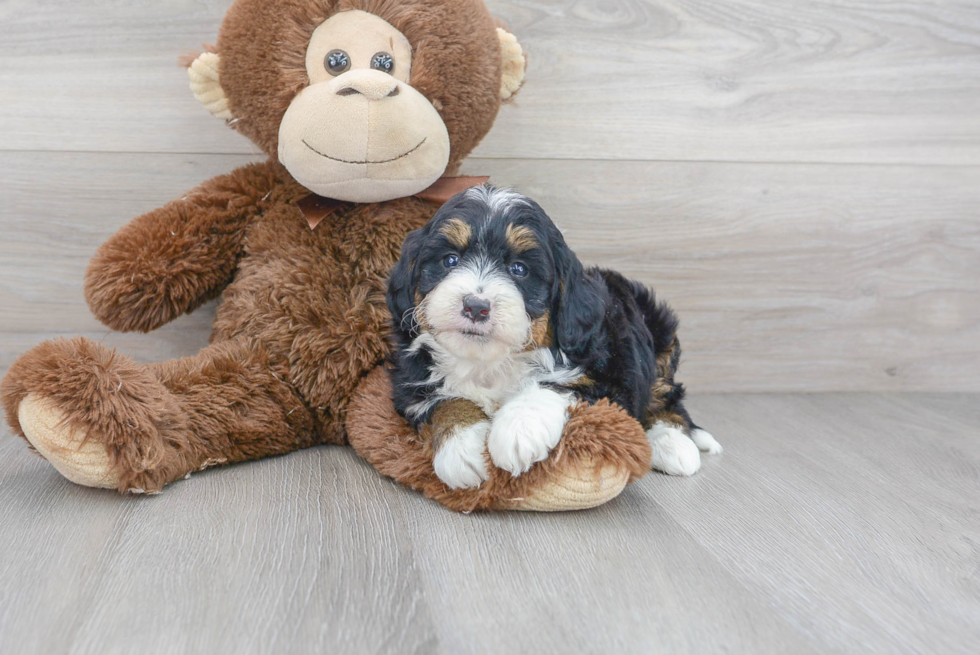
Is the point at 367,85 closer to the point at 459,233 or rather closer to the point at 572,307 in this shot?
the point at 459,233

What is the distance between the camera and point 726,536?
149 cm

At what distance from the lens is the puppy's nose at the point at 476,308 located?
138 cm

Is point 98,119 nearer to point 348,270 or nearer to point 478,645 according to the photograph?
point 348,270

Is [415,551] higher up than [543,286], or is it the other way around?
[543,286]

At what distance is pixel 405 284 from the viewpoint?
5.21ft

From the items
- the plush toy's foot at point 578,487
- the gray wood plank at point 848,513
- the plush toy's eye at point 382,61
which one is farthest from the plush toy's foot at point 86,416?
the gray wood plank at point 848,513

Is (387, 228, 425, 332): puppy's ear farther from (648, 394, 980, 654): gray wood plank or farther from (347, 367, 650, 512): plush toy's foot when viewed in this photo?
(648, 394, 980, 654): gray wood plank

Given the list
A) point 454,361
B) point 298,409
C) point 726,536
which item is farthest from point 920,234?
point 298,409

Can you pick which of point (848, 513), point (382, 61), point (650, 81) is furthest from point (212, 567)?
point (650, 81)

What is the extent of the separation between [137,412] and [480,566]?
77 cm

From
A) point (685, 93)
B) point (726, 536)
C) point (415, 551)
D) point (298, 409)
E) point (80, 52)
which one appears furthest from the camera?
point (685, 93)

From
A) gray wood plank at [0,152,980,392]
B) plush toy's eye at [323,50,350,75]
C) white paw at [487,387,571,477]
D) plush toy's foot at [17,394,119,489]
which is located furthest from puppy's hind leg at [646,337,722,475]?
plush toy's foot at [17,394,119,489]

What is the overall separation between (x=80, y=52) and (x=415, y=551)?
5.76 ft

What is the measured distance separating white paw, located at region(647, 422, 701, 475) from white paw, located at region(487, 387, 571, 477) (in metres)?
0.45
